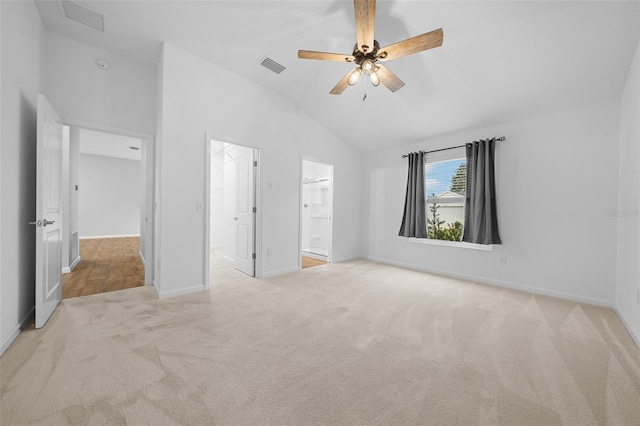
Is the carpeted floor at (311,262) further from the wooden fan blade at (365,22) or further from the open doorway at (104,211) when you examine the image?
the wooden fan blade at (365,22)

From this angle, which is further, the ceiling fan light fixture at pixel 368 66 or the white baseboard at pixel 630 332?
the ceiling fan light fixture at pixel 368 66

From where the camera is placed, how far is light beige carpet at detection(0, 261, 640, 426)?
134 cm

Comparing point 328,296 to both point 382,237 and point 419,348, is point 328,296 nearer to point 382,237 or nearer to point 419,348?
point 419,348

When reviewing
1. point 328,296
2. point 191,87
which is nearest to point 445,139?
point 328,296

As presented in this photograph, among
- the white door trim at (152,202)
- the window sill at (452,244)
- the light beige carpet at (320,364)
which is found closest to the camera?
the light beige carpet at (320,364)

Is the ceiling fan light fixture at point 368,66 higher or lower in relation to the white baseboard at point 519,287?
higher

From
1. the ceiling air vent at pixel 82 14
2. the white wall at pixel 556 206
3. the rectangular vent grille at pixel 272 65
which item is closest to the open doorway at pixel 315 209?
the rectangular vent grille at pixel 272 65

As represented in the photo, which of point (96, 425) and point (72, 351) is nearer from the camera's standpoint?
point (96, 425)

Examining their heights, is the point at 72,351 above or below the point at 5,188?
below

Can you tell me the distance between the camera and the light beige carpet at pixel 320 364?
1.34 m

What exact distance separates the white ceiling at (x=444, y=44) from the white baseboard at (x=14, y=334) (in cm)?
301

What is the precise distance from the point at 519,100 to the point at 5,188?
5.28m

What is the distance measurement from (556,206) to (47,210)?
5.75 meters

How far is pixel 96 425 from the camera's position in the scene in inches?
48.0
